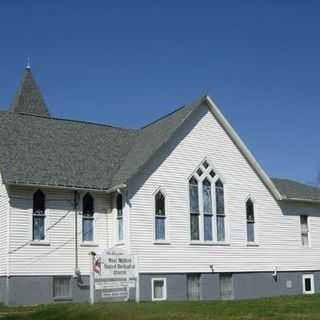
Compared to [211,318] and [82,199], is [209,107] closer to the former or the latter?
[82,199]

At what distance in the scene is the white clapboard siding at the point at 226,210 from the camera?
28.6 metres

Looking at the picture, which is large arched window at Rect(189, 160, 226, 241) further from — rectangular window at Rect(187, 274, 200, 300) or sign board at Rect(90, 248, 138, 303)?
sign board at Rect(90, 248, 138, 303)

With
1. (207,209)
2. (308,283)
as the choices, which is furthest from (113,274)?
(308,283)

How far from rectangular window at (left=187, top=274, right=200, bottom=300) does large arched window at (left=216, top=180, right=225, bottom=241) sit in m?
2.24

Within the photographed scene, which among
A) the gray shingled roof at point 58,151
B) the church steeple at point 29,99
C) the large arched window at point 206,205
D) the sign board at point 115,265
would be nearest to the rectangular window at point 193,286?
the large arched window at point 206,205

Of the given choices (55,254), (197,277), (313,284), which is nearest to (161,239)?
(197,277)

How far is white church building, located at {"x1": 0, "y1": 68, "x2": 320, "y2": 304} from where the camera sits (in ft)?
89.0

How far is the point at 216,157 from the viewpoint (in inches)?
1246

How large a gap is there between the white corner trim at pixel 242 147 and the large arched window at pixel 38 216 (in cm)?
951

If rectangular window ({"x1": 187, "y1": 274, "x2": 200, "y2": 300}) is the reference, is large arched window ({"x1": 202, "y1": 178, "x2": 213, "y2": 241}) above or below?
above

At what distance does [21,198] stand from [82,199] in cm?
299

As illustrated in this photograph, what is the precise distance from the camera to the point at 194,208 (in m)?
30.4

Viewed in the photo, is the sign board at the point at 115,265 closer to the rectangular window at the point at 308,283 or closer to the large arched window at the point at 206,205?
the large arched window at the point at 206,205

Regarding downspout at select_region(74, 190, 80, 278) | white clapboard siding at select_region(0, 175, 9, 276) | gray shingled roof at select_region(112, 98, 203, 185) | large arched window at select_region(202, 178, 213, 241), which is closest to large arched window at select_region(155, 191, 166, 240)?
gray shingled roof at select_region(112, 98, 203, 185)
